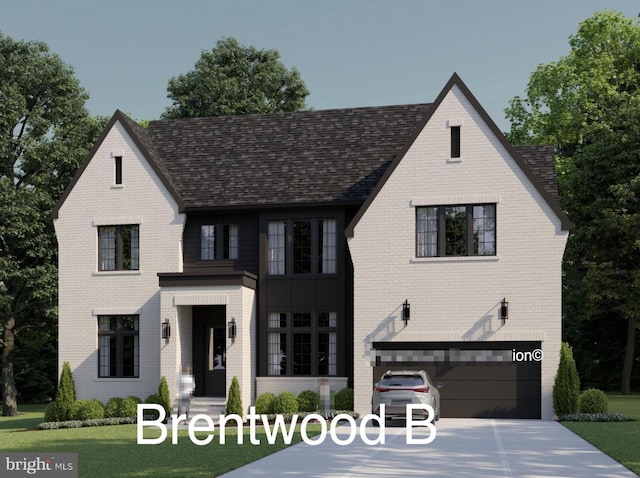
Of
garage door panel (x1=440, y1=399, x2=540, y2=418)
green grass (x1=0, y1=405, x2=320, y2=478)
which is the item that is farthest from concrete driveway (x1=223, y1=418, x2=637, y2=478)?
garage door panel (x1=440, y1=399, x2=540, y2=418)

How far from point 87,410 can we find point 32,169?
597 inches

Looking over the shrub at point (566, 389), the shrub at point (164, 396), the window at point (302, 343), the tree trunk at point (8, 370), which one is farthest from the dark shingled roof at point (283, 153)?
the tree trunk at point (8, 370)

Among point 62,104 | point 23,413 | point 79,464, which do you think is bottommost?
point 23,413

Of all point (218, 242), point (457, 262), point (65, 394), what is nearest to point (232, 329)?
point (218, 242)

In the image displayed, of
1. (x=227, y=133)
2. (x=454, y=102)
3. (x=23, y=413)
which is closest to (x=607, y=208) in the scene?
(x=454, y=102)

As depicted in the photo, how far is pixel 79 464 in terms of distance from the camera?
18.0 m

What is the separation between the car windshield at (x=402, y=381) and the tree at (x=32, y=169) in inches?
777

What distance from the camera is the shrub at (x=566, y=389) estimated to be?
29594mm

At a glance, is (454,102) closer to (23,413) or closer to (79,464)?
(79,464)

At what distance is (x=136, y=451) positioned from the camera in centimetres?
2042

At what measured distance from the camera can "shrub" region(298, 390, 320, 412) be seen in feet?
104

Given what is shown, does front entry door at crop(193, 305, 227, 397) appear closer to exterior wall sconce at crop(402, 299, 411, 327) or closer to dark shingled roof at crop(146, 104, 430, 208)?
dark shingled roof at crop(146, 104, 430, 208)

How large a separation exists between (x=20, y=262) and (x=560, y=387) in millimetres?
23993

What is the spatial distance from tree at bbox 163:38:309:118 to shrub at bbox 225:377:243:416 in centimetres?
2425
